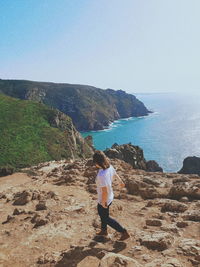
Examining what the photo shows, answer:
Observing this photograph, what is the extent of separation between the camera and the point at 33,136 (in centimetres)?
8725

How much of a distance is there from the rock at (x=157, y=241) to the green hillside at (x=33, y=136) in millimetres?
63455

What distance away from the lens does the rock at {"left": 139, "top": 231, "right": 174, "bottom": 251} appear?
911 cm

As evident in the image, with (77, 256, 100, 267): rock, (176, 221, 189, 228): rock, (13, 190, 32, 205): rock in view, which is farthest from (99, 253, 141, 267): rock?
(13, 190, 32, 205): rock

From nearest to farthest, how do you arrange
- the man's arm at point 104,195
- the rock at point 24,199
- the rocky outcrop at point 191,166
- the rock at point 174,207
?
the man's arm at point 104,195
the rock at point 174,207
the rock at point 24,199
the rocky outcrop at point 191,166

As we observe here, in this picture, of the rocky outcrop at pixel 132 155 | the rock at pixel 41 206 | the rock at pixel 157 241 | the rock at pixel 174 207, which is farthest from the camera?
the rocky outcrop at pixel 132 155

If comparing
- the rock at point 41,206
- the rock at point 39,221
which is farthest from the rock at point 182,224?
the rock at point 41,206

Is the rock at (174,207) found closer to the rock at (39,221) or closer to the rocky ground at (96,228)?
the rocky ground at (96,228)

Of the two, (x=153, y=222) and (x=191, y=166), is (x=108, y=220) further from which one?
(x=191, y=166)

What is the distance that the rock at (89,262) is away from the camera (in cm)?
828

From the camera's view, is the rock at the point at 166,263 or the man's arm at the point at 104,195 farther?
the man's arm at the point at 104,195

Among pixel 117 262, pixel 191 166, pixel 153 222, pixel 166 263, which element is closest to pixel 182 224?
pixel 153 222

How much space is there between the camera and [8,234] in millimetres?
11773

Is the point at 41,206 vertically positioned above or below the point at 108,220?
below

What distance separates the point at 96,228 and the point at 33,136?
258 feet
